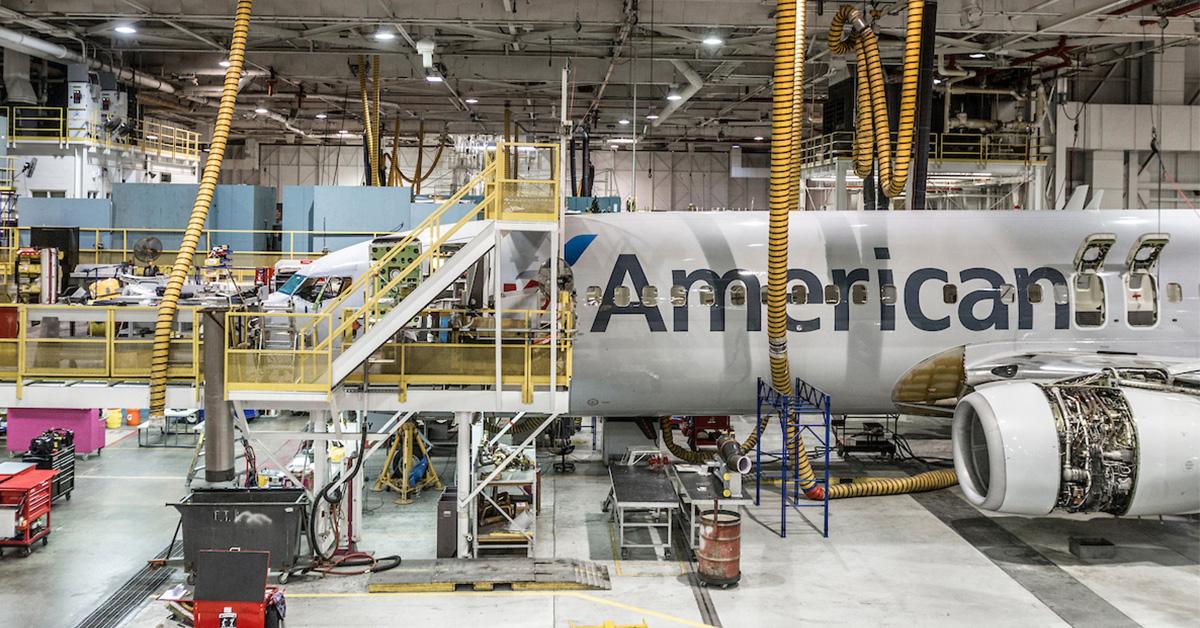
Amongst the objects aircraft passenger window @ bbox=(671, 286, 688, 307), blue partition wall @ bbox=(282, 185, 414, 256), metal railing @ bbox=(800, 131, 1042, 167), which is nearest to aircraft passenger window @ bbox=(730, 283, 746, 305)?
aircraft passenger window @ bbox=(671, 286, 688, 307)

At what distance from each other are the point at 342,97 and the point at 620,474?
34.1 metres

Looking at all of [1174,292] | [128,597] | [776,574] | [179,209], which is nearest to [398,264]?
[128,597]

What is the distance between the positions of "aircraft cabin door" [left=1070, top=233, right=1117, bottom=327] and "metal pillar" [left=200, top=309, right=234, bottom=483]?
15121 mm

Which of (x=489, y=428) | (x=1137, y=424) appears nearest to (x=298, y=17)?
(x=489, y=428)

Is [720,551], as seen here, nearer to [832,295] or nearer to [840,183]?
[832,295]

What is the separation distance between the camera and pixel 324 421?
15.8m

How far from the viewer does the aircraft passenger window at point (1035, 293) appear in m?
18.6

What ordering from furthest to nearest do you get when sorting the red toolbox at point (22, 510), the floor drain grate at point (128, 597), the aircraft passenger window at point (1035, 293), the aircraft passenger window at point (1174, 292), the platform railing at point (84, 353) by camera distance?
the aircraft passenger window at point (1174, 292) → the aircraft passenger window at point (1035, 293) → the red toolbox at point (22, 510) → the platform railing at point (84, 353) → the floor drain grate at point (128, 597)

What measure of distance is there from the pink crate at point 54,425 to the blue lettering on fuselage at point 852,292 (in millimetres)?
11511

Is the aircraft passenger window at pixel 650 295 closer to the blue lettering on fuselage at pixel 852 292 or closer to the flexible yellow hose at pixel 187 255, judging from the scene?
the blue lettering on fuselage at pixel 852 292

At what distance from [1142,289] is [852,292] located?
5.59 m

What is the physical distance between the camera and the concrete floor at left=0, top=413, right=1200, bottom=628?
535 inches

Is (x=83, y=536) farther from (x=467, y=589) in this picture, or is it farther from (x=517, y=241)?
(x=517, y=241)

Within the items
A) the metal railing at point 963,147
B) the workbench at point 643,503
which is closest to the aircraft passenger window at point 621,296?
the workbench at point 643,503
